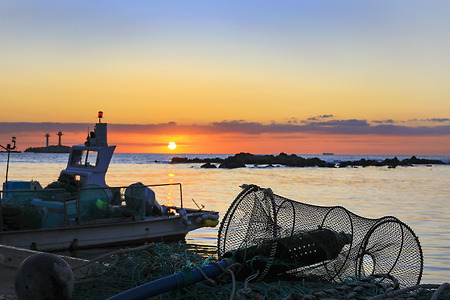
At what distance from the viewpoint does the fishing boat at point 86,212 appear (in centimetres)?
1507

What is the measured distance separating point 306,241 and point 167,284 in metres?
2.34

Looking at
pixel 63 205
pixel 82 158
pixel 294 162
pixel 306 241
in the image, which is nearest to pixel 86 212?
pixel 63 205

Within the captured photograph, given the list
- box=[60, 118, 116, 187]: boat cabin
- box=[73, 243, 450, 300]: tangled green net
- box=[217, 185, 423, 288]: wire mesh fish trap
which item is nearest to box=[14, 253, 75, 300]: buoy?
box=[73, 243, 450, 300]: tangled green net

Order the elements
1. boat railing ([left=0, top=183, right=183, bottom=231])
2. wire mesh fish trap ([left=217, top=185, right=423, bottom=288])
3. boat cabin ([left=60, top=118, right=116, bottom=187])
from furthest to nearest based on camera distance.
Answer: boat cabin ([left=60, top=118, right=116, bottom=187]) → boat railing ([left=0, top=183, right=183, bottom=231]) → wire mesh fish trap ([left=217, top=185, right=423, bottom=288])

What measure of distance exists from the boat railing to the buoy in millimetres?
10334

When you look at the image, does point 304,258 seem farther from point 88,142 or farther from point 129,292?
point 88,142

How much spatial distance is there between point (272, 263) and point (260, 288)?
642 millimetres

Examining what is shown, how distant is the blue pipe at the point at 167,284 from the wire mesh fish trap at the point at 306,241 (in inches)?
23.0

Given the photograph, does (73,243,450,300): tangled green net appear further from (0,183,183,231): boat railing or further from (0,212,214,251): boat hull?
(0,212,214,251): boat hull

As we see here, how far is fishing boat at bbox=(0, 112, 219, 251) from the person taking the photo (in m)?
15.1

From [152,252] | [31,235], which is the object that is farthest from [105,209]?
[152,252]

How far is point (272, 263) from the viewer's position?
5.98m

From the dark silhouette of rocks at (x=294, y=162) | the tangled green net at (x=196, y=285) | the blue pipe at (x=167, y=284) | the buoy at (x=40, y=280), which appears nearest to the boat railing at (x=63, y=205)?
the tangled green net at (x=196, y=285)

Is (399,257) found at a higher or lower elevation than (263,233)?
lower
